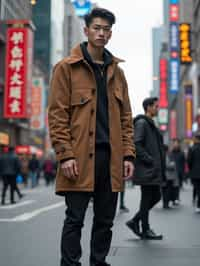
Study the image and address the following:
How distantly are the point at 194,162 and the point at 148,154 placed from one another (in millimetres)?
5691

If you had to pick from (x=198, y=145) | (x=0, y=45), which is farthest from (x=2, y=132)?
(x=198, y=145)

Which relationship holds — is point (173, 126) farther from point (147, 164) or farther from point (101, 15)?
point (101, 15)

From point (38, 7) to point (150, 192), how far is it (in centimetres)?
8794

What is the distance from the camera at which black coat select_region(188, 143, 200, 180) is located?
1243cm

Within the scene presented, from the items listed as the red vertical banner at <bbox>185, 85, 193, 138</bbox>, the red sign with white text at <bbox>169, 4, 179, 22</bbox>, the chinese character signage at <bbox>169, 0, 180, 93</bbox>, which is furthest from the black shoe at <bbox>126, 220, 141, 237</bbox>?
the red sign with white text at <bbox>169, 4, 179, 22</bbox>

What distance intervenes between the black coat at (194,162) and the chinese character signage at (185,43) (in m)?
38.1

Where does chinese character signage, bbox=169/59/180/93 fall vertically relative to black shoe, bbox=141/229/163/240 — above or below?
above

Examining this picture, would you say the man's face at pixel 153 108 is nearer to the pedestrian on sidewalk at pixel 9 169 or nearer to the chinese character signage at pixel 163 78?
the pedestrian on sidewalk at pixel 9 169

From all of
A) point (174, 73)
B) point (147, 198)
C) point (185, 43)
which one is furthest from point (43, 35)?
point (147, 198)

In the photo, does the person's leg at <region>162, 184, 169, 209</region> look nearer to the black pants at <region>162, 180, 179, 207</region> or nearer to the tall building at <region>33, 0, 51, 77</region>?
the black pants at <region>162, 180, 179, 207</region>

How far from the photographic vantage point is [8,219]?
1026 centimetres

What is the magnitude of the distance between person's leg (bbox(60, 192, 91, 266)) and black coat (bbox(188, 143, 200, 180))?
857 centimetres

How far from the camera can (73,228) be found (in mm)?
4094

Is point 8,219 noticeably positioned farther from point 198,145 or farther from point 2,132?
point 2,132
